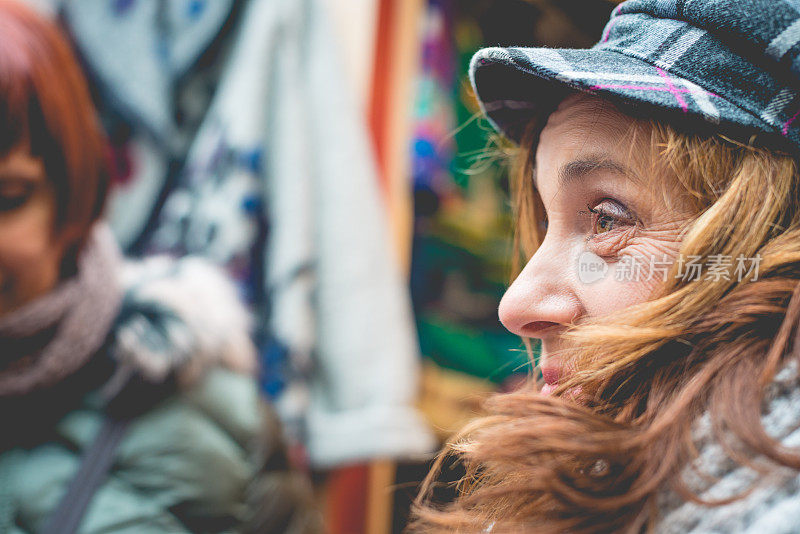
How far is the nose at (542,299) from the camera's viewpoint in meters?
0.46

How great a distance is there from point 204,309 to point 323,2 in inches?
36.8

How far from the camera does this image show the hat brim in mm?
437

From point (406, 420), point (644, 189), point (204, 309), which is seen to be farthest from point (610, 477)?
point (406, 420)

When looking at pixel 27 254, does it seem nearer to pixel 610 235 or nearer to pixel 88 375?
pixel 88 375

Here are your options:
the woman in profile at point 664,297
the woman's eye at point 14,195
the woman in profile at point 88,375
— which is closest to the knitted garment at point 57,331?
the woman in profile at point 88,375

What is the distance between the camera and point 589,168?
47 cm

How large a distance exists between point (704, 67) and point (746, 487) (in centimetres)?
29

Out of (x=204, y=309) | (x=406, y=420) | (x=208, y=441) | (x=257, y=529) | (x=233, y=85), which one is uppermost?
(x=233, y=85)

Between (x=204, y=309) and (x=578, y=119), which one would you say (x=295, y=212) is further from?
(x=578, y=119)

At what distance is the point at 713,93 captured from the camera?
45cm

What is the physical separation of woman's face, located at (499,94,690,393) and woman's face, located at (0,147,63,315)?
0.76m

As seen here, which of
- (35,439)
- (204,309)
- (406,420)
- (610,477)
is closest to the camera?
(610,477)

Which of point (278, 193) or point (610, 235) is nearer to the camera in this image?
point (610, 235)

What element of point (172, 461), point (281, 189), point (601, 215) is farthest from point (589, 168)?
point (281, 189)
